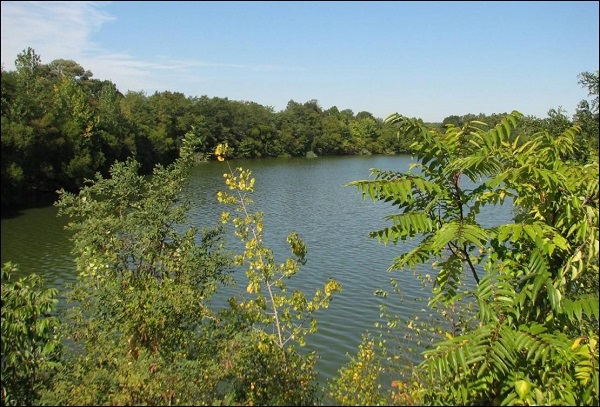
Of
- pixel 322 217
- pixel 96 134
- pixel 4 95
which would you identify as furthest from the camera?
pixel 96 134

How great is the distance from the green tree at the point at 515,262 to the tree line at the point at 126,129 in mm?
387

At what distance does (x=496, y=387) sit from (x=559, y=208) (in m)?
1.37

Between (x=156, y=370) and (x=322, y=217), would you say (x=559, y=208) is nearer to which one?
(x=156, y=370)

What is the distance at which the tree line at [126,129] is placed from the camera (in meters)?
35.8

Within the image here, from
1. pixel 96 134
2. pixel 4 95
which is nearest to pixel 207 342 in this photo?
pixel 4 95

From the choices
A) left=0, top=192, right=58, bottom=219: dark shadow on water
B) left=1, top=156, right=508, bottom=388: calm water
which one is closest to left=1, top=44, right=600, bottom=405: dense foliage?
left=1, top=156, right=508, bottom=388: calm water

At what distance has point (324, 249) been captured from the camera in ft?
77.5

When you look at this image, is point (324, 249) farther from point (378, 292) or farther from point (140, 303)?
point (140, 303)

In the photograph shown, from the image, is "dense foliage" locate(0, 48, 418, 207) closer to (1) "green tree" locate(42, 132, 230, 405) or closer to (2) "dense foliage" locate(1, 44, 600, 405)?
(2) "dense foliage" locate(1, 44, 600, 405)

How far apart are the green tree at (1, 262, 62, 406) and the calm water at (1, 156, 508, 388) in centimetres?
286

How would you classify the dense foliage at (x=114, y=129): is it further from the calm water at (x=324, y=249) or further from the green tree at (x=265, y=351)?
the calm water at (x=324, y=249)

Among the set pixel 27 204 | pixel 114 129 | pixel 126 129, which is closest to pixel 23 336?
pixel 27 204

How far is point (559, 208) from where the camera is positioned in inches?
153

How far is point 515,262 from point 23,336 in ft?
13.4
